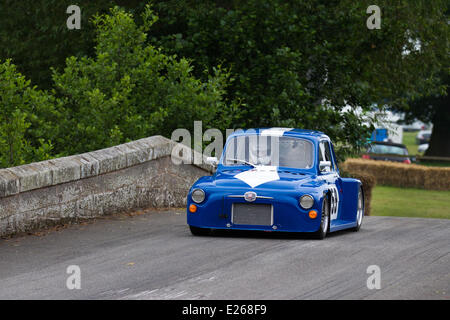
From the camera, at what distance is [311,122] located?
19.4 meters

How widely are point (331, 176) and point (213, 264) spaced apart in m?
4.06

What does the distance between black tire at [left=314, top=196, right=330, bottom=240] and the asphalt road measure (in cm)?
16

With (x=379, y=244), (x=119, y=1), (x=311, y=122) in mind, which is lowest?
(x=379, y=244)

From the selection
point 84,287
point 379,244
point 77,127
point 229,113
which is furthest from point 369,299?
point 229,113

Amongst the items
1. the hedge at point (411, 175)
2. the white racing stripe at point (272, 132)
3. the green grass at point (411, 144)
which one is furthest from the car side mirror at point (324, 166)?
the green grass at point (411, 144)

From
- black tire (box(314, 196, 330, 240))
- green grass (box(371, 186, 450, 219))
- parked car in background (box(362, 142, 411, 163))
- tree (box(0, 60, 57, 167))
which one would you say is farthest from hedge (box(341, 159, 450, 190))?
black tire (box(314, 196, 330, 240))

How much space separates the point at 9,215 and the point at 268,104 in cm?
935

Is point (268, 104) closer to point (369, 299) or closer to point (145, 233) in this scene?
point (145, 233)

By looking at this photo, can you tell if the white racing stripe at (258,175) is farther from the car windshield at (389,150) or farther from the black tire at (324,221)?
the car windshield at (389,150)

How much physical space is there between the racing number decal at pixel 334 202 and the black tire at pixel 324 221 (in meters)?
0.25

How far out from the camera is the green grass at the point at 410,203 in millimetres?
26125

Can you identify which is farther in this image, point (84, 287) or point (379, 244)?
point (379, 244)

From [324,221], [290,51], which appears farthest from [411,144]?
[324,221]
